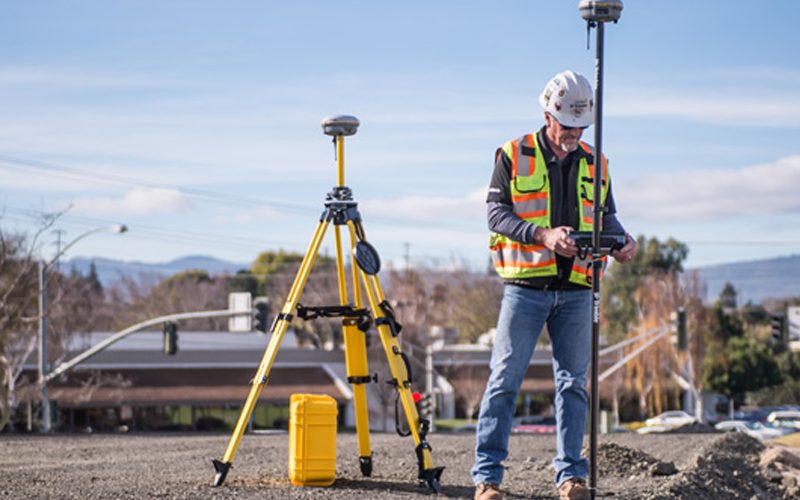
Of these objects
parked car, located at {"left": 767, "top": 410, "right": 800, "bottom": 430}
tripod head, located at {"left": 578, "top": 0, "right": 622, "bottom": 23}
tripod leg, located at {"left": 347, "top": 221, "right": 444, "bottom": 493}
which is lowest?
parked car, located at {"left": 767, "top": 410, "right": 800, "bottom": 430}

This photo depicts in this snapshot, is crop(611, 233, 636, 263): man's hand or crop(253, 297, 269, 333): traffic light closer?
crop(611, 233, 636, 263): man's hand

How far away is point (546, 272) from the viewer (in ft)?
24.7

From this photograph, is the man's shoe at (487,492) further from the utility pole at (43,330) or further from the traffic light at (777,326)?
the traffic light at (777,326)

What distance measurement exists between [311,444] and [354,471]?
125 centimetres

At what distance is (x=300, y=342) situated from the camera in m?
88.4

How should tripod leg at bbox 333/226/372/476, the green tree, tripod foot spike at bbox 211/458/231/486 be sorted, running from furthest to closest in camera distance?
the green tree → tripod leg at bbox 333/226/372/476 → tripod foot spike at bbox 211/458/231/486

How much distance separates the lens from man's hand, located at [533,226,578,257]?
23.9 feet

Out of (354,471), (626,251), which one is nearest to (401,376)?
(354,471)

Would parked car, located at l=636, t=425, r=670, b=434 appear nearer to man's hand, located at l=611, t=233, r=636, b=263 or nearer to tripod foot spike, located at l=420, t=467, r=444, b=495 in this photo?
tripod foot spike, located at l=420, t=467, r=444, b=495

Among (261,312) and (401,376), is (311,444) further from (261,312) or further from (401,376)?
(261,312)

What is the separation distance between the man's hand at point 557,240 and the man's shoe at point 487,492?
4.46ft

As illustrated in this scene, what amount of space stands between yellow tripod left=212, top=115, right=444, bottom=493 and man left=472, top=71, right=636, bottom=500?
132cm

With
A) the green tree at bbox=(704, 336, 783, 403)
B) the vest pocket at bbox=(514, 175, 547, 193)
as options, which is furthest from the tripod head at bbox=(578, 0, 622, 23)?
the green tree at bbox=(704, 336, 783, 403)

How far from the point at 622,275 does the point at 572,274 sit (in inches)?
3896
